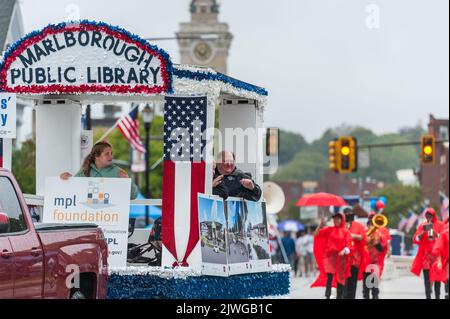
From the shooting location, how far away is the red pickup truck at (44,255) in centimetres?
988

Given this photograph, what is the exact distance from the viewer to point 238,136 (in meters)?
15.7

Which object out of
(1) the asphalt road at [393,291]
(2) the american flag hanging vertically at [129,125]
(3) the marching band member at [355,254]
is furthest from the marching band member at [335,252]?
(2) the american flag hanging vertically at [129,125]

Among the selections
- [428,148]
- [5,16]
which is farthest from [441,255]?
[428,148]

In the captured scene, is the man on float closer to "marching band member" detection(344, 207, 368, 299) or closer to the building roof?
"marching band member" detection(344, 207, 368, 299)

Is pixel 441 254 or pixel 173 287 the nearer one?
pixel 173 287

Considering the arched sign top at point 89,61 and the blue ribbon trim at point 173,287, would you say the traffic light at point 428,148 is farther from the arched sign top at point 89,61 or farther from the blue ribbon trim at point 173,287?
the arched sign top at point 89,61

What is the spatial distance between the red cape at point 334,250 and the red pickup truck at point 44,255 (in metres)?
12.3

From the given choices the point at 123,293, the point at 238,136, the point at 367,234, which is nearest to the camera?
the point at 123,293

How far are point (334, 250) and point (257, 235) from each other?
9013 mm

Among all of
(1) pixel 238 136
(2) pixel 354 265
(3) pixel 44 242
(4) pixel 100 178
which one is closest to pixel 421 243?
(2) pixel 354 265

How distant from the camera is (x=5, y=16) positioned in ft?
84.3

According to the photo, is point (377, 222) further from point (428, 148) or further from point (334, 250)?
point (428, 148)
